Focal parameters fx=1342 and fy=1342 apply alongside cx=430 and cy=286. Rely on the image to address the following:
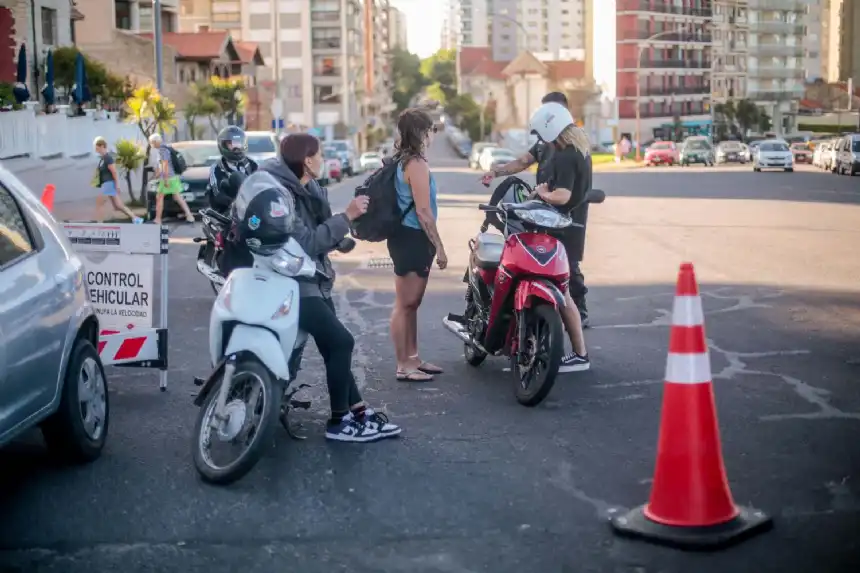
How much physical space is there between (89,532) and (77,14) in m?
51.1

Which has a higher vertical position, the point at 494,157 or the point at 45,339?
the point at 494,157

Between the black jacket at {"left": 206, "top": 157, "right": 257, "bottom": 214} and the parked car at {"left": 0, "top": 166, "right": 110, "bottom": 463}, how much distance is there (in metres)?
5.38

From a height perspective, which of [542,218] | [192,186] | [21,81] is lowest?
[192,186]

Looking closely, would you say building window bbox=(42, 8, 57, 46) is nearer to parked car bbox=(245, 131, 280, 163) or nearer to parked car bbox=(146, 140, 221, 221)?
parked car bbox=(245, 131, 280, 163)

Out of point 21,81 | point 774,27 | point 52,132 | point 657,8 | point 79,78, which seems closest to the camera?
point 52,132

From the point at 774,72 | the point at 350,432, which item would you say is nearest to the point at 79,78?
the point at 350,432

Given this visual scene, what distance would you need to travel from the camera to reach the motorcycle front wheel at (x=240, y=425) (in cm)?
591

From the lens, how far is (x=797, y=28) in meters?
154

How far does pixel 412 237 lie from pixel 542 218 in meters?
0.89

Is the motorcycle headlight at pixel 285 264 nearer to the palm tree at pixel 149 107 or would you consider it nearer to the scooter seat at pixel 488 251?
the scooter seat at pixel 488 251

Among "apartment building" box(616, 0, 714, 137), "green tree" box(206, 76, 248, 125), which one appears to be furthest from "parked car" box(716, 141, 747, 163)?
"apartment building" box(616, 0, 714, 137)

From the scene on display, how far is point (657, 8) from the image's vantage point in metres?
125

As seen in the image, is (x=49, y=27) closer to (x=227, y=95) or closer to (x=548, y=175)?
(x=227, y=95)

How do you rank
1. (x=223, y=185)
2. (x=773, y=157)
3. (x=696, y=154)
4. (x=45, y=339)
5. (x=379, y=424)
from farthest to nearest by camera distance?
(x=696, y=154) → (x=773, y=157) → (x=223, y=185) → (x=379, y=424) → (x=45, y=339)
